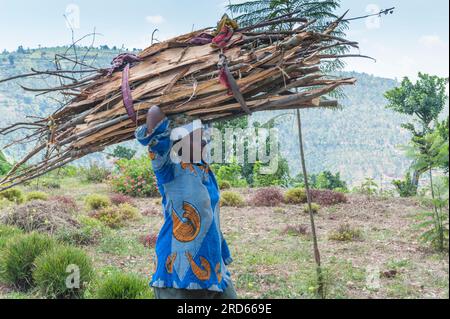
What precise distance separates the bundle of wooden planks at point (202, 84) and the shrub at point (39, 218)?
3.97 meters

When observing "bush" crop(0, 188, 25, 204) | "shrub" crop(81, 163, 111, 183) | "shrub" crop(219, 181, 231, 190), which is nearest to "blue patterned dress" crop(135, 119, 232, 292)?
"bush" crop(0, 188, 25, 204)

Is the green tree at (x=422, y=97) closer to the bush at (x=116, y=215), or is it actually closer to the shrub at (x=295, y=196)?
the shrub at (x=295, y=196)

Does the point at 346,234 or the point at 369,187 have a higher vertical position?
the point at 369,187

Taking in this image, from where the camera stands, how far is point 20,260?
16.7ft

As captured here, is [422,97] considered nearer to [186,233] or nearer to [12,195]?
[12,195]

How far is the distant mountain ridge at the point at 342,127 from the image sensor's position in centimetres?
5134

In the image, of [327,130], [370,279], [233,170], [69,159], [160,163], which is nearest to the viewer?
[160,163]

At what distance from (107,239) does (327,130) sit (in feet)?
189

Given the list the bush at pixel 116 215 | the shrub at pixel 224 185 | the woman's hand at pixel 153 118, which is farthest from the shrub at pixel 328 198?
the woman's hand at pixel 153 118

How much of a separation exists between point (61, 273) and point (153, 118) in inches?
103

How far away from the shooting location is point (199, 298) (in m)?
2.73

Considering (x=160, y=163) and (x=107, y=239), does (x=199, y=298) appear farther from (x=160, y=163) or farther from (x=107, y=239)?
(x=107, y=239)

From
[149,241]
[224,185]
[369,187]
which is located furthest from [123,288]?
[369,187]

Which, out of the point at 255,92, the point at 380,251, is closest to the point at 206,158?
the point at 255,92
